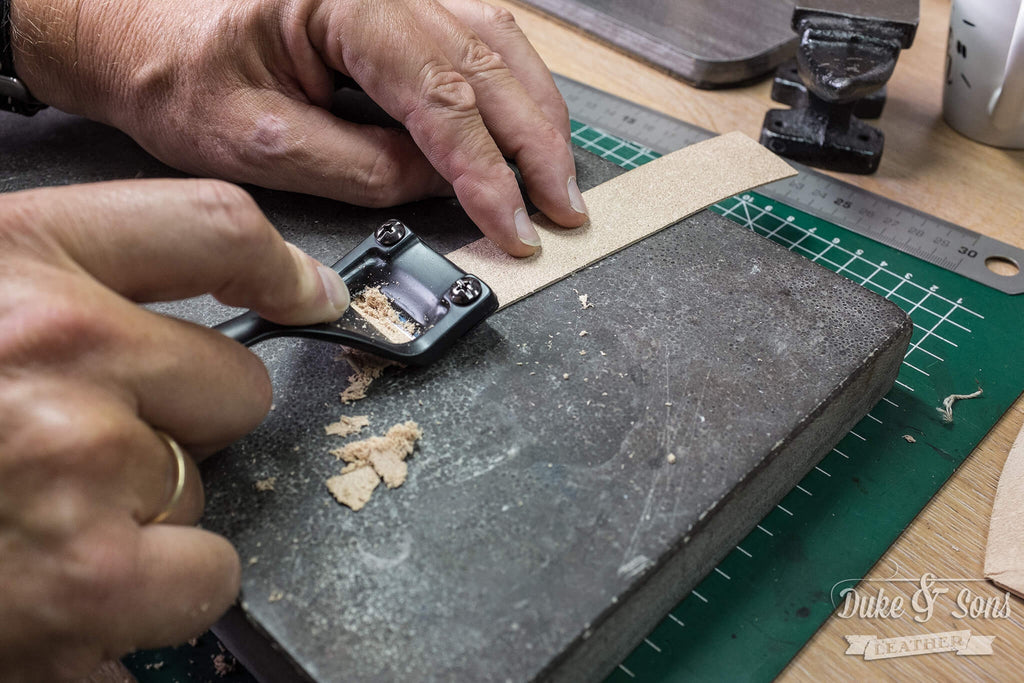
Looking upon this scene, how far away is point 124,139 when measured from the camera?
138cm

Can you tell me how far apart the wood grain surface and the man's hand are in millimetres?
649

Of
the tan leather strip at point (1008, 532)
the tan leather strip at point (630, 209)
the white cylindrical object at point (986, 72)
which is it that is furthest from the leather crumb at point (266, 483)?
the white cylindrical object at point (986, 72)

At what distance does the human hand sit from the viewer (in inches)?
25.1

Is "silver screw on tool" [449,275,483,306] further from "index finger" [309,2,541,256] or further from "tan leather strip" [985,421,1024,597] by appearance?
"tan leather strip" [985,421,1024,597]

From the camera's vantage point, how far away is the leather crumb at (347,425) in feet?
2.99

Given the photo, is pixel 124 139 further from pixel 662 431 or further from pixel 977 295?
pixel 977 295

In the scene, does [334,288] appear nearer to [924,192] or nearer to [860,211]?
[860,211]

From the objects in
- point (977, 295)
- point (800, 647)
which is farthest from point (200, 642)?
point (977, 295)

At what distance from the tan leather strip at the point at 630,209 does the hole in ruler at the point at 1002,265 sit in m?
0.43

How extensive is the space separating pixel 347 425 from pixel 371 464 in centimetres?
7

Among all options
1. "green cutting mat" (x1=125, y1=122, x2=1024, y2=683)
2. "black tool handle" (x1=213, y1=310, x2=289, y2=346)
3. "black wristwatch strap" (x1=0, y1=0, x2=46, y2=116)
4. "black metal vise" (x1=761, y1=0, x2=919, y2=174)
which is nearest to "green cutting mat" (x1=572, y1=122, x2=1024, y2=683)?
"green cutting mat" (x1=125, y1=122, x2=1024, y2=683)

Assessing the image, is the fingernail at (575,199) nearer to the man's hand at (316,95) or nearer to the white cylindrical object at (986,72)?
the man's hand at (316,95)

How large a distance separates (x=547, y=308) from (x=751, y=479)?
13.9 inches

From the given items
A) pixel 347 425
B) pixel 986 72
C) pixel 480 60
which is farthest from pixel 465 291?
pixel 986 72
